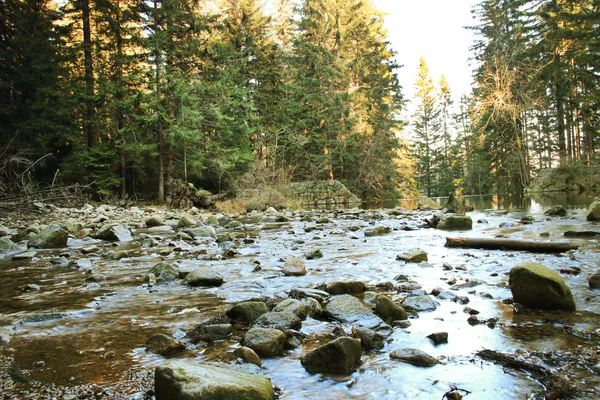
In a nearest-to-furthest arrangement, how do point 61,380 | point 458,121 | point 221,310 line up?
1. point 61,380
2. point 221,310
3. point 458,121

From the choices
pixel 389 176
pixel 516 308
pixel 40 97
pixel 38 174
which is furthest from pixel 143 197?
pixel 516 308

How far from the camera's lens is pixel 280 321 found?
2301 mm

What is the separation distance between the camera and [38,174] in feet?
64.9

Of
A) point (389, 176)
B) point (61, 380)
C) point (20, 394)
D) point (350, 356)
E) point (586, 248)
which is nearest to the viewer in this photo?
point (20, 394)

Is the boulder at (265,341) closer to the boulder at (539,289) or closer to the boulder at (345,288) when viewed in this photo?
the boulder at (345,288)

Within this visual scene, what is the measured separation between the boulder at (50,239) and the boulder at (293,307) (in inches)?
214

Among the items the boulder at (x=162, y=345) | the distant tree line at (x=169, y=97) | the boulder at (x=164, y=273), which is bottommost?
the boulder at (x=162, y=345)

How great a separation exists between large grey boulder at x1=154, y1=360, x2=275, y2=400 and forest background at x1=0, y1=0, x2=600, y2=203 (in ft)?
37.3

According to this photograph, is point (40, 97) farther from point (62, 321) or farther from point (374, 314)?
point (374, 314)

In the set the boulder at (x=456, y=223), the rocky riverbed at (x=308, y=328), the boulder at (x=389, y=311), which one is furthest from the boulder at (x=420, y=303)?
the boulder at (x=456, y=223)

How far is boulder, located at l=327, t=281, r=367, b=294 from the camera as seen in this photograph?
3215mm

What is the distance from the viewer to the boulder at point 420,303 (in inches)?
104

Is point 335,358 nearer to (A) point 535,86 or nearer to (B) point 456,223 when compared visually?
(B) point 456,223

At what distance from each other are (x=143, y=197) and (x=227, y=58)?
9.47 metres
